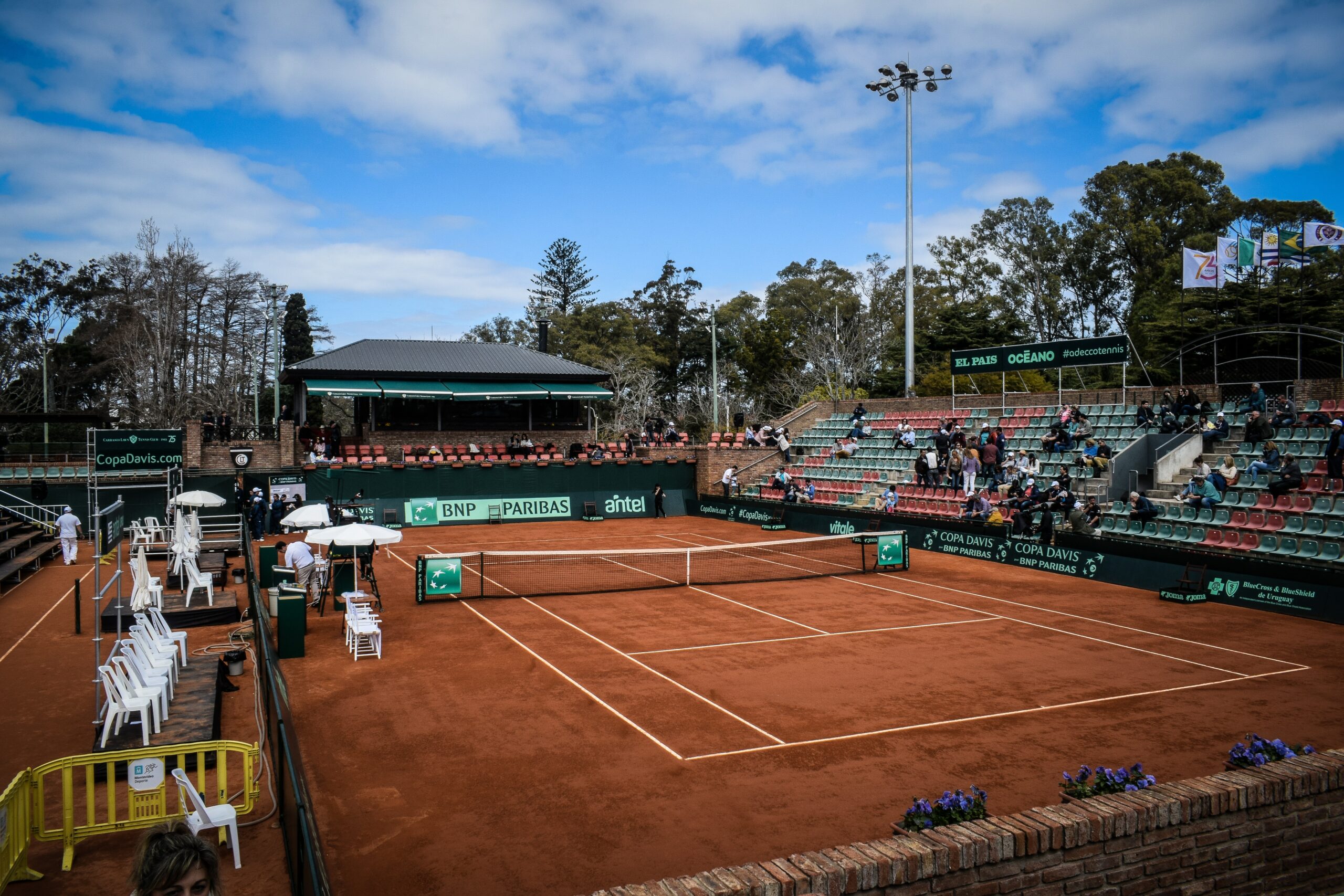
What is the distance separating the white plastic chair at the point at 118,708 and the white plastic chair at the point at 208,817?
2.57 metres

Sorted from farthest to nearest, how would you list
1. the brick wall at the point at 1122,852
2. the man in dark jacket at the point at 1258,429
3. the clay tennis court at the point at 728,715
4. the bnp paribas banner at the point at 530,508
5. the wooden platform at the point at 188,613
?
the bnp paribas banner at the point at 530,508, the man in dark jacket at the point at 1258,429, the wooden platform at the point at 188,613, the clay tennis court at the point at 728,715, the brick wall at the point at 1122,852

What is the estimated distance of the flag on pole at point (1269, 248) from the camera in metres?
26.6

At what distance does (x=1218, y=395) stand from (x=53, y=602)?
103 feet

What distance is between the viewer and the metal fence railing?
5555 millimetres

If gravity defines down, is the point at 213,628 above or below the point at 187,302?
below

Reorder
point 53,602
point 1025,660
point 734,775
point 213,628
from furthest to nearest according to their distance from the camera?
point 53,602 → point 213,628 → point 1025,660 → point 734,775

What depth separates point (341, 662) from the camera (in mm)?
14617

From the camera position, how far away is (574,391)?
1725 inches

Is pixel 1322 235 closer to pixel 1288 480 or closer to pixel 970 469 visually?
pixel 1288 480

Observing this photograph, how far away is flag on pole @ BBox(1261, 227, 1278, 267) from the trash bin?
93.3 feet

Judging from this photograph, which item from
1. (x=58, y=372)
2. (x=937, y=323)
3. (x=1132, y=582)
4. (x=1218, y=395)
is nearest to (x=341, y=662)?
(x=1132, y=582)

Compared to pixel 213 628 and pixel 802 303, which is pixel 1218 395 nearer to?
pixel 213 628

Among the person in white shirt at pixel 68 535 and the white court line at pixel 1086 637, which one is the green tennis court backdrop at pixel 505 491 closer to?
the person in white shirt at pixel 68 535

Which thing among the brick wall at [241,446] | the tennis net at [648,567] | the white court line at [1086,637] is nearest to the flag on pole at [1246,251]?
the tennis net at [648,567]
